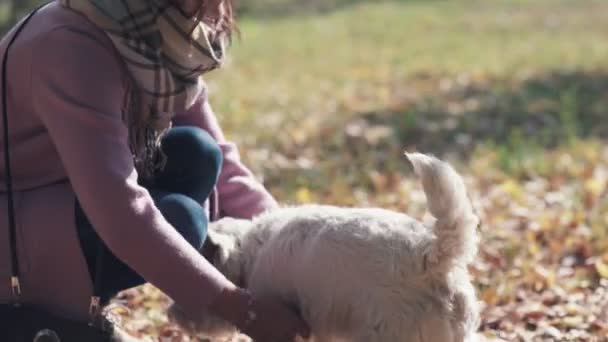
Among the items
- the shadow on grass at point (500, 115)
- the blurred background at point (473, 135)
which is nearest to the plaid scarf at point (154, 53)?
the blurred background at point (473, 135)

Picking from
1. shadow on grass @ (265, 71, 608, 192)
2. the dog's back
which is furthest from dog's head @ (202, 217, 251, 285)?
shadow on grass @ (265, 71, 608, 192)

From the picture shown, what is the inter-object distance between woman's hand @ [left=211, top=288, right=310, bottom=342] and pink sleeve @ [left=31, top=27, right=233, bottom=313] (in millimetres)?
41

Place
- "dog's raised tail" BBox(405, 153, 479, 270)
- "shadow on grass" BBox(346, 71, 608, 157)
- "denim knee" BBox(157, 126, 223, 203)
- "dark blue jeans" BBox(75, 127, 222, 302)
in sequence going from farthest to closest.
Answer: "shadow on grass" BBox(346, 71, 608, 157) → "denim knee" BBox(157, 126, 223, 203) → "dark blue jeans" BBox(75, 127, 222, 302) → "dog's raised tail" BBox(405, 153, 479, 270)

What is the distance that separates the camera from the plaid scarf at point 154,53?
249 cm

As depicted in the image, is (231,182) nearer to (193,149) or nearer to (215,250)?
(193,149)

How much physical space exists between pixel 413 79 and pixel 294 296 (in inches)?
273

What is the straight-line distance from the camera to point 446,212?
237cm

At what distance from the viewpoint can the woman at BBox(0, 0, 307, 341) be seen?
2.41 meters

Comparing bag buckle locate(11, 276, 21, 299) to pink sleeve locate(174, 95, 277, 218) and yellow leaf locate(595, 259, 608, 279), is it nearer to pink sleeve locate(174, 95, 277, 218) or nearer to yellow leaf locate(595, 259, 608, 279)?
pink sleeve locate(174, 95, 277, 218)

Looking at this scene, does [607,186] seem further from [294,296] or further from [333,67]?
[333,67]

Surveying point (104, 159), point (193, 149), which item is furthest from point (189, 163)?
point (104, 159)

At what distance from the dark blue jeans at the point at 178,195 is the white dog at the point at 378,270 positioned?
169mm

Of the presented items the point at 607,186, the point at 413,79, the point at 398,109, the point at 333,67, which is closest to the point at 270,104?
the point at 398,109

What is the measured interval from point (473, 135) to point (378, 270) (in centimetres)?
430
